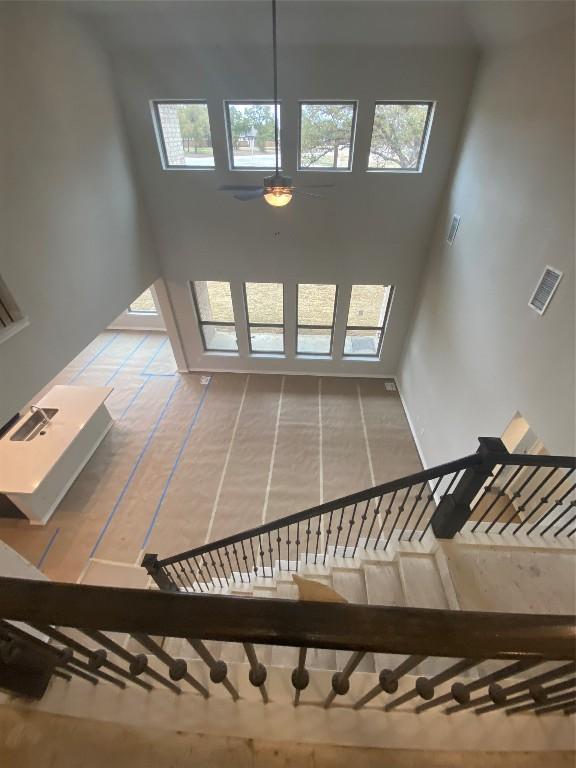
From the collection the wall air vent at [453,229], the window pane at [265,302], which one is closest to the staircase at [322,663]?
the wall air vent at [453,229]

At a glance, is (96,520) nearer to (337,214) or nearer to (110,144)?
(110,144)

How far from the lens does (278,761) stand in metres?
1.12

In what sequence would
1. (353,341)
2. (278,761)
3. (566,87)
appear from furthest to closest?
(353,341) < (566,87) < (278,761)

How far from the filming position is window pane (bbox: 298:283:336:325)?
6.51m

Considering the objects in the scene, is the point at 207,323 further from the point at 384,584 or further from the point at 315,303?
the point at 384,584

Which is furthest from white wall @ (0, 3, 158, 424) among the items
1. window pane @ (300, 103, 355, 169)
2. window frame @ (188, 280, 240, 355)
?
window pane @ (300, 103, 355, 169)

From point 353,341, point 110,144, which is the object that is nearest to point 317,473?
point 353,341

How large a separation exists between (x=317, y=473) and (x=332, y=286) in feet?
11.3

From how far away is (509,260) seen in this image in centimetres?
355

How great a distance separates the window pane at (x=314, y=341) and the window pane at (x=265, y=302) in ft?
1.90

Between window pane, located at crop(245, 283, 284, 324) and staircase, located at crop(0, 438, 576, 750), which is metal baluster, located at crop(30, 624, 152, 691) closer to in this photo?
staircase, located at crop(0, 438, 576, 750)

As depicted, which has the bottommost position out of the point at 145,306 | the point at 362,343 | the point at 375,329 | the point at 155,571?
the point at 145,306

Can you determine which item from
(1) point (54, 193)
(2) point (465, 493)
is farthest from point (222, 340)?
(2) point (465, 493)

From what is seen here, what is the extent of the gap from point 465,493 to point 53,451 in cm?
520
